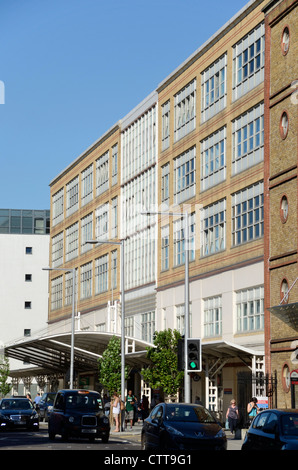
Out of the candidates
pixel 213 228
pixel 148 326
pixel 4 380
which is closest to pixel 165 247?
pixel 148 326

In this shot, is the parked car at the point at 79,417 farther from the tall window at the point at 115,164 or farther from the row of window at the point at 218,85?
the tall window at the point at 115,164

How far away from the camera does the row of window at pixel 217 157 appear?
50094 millimetres

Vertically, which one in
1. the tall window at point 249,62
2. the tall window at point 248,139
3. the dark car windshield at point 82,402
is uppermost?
the tall window at point 249,62

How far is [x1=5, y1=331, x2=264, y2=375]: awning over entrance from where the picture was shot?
49.8m

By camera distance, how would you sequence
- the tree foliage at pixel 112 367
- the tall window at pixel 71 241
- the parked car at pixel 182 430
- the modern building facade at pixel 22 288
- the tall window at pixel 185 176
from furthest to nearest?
the modern building facade at pixel 22 288 < the tall window at pixel 71 241 < the tall window at pixel 185 176 < the tree foliage at pixel 112 367 < the parked car at pixel 182 430

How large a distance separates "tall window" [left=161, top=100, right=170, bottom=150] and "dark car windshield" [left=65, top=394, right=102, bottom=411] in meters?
30.3

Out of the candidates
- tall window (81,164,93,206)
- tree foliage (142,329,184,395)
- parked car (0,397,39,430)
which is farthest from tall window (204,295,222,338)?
tall window (81,164,93,206)

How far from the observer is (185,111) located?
199 feet

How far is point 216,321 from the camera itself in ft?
177

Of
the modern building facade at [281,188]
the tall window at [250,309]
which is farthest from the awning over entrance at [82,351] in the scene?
the modern building facade at [281,188]

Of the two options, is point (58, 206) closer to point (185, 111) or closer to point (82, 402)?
point (185, 111)

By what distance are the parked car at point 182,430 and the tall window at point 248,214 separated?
23.9 metres
